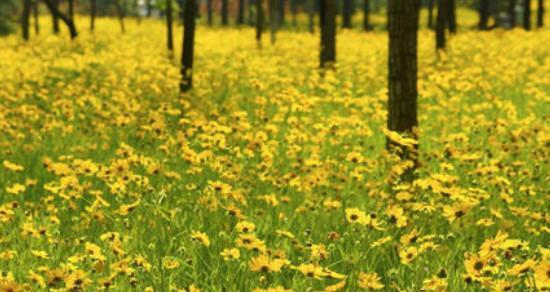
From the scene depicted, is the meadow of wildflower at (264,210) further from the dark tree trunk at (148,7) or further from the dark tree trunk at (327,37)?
the dark tree trunk at (148,7)

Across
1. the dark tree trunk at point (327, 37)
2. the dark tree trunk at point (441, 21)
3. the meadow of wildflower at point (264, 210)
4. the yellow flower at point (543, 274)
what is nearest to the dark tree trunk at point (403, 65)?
the meadow of wildflower at point (264, 210)

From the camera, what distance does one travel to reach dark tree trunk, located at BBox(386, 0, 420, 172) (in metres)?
6.42

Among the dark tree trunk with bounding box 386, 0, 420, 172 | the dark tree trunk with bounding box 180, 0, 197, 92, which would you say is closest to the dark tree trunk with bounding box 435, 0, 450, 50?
the dark tree trunk with bounding box 180, 0, 197, 92

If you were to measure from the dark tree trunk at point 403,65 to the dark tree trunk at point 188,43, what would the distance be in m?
5.85

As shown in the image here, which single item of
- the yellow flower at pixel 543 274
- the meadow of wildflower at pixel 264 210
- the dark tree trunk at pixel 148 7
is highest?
the dark tree trunk at pixel 148 7

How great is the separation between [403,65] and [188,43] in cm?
692

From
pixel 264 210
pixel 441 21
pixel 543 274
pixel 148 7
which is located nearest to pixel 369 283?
pixel 543 274

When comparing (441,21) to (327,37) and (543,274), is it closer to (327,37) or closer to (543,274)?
(327,37)

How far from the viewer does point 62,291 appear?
126 inches

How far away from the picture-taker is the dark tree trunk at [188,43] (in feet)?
39.8

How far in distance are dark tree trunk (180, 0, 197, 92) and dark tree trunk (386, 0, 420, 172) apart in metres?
5.85

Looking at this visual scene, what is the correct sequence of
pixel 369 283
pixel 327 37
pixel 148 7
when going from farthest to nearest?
pixel 148 7 → pixel 327 37 → pixel 369 283

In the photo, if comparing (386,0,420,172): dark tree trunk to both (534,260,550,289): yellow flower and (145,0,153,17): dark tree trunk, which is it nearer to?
(534,260,550,289): yellow flower

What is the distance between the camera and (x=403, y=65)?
650 centimetres
